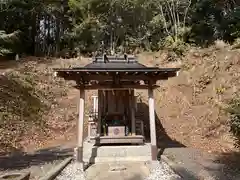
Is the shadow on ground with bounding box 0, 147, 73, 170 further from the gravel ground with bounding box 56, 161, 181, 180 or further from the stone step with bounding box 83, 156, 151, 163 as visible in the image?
the gravel ground with bounding box 56, 161, 181, 180

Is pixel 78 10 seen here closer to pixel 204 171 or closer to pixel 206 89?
pixel 206 89

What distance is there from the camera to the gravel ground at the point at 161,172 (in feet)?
23.8


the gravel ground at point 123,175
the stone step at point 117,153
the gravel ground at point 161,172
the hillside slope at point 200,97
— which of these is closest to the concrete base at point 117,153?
the stone step at point 117,153

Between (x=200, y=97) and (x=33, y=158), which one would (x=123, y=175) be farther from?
(x=200, y=97)

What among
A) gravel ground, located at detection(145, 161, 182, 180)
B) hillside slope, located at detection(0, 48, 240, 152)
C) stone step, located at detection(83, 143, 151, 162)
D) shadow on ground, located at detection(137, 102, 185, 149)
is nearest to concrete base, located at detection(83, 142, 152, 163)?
Result: stone step, located at detection(83, 143, 151, 162)

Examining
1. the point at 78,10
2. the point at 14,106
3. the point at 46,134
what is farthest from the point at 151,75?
the point at 78,10

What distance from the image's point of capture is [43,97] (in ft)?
57.9

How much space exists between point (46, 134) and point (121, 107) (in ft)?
14.3

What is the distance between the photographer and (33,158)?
33.1 ft

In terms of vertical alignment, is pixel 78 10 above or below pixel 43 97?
above

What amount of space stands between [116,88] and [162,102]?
8.78m

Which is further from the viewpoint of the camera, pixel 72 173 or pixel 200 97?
pixel 200 97

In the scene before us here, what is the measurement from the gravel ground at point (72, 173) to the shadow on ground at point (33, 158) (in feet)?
4.00

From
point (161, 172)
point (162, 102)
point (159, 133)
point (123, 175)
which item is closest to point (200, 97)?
point (162, 102)
